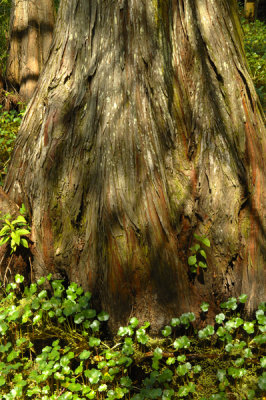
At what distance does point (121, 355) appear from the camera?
8.39 ft

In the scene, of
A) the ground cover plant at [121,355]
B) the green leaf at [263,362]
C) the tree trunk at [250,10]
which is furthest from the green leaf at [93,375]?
the tree trunk at [250,10]

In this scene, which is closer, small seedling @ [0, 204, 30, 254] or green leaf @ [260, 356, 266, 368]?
green leaf @ [260, 356, 266, 368]

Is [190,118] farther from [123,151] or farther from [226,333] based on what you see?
[226,333]

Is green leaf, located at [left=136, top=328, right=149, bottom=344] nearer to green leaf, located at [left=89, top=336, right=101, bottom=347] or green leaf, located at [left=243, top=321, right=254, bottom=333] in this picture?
green leaf, located at [left=89, top=336, right=101, bottom=347]

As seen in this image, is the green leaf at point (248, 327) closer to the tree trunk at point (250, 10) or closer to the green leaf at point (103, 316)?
the green leaf at point (103, 316)

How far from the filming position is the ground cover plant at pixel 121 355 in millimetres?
2398

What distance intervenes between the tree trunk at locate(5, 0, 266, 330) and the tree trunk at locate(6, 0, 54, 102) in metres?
2.64

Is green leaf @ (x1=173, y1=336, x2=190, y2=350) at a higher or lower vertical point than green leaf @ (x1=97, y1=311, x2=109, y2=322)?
lower

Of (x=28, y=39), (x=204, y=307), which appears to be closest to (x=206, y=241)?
(x=204, y=307)

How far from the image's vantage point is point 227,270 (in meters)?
2.71

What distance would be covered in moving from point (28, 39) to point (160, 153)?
361 centimetres

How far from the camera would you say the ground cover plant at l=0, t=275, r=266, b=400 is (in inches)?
94.4

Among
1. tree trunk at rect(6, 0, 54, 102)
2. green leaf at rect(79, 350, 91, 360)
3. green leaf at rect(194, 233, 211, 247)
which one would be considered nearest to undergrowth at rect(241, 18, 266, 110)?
tree trunk at rect(6, 0, 54, 102)

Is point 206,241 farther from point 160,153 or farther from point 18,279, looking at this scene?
point 18,279
